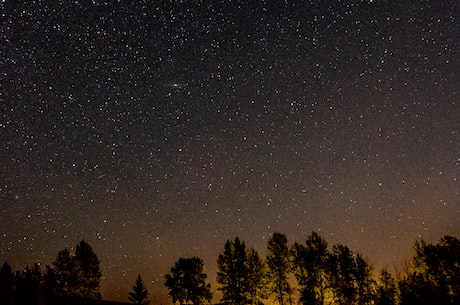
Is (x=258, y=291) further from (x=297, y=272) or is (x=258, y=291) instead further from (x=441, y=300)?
(x=441, y=300)

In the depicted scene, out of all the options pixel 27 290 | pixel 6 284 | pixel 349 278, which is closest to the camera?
pixel 27 290

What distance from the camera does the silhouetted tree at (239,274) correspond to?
5222cm

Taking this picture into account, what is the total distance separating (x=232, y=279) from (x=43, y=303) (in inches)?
1645

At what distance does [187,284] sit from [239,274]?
308 inches

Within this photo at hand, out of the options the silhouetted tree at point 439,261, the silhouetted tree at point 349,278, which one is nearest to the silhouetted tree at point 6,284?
the silhouetted tree at point 439,261

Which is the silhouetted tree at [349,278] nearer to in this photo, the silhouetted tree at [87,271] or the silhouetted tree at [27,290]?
the silhouetted tree at [87,271]

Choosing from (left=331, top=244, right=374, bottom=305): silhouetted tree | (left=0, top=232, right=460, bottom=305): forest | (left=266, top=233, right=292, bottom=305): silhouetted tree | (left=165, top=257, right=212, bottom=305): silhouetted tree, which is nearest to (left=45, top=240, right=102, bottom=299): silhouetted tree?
(left=0, top=232, right=460, bottom=305): forest

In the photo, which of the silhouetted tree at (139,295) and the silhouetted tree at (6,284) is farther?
the silhouetted tree at (139,295)

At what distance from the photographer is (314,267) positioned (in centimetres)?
5406

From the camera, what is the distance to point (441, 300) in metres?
16.3

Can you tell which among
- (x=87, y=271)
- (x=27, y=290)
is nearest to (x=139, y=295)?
(x=87, y=271)

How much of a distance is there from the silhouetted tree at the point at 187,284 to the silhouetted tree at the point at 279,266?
9.00 meters

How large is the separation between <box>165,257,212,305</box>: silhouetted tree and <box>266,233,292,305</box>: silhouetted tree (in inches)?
354

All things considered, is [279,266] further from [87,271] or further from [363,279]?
[87,271]
